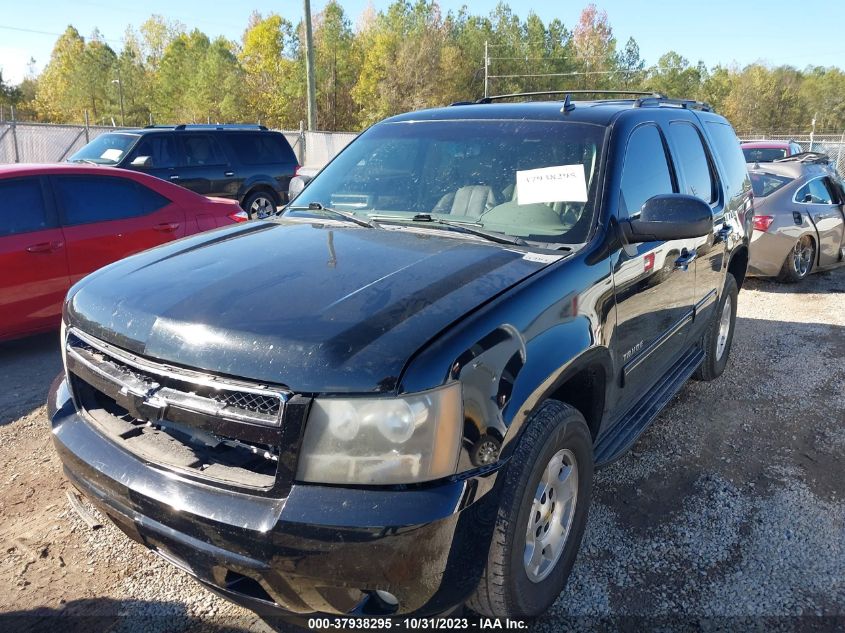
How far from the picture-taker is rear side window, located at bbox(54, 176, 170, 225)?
5566 millimetres

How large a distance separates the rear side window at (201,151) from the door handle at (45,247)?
232 inches

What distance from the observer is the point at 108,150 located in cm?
1041

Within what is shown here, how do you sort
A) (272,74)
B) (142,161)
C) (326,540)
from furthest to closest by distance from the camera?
1. (272,74)
2. (142,161)
3. (326,540)

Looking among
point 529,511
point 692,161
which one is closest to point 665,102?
point 692,161

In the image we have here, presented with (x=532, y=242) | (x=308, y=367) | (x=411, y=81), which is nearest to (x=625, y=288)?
(x=532, y=242)

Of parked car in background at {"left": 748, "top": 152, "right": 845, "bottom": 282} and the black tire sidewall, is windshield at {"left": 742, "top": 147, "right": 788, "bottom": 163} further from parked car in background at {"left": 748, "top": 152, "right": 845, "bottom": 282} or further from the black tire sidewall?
the black tire sidewall

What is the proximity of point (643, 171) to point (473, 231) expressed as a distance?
1047mm

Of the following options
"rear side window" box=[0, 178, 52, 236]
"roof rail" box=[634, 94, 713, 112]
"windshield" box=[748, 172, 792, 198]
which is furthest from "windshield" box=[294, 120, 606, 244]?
"windshield" box=[748, 172, 792, 198]

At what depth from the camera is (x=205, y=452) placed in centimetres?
207

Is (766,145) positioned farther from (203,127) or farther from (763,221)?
(203,127)

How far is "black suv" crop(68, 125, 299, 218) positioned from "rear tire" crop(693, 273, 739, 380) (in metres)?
7.34

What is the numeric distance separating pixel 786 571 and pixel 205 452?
96.2 inches

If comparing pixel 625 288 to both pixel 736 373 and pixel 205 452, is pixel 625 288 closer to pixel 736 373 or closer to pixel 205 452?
pixel 205 452

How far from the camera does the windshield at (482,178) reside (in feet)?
9.59
